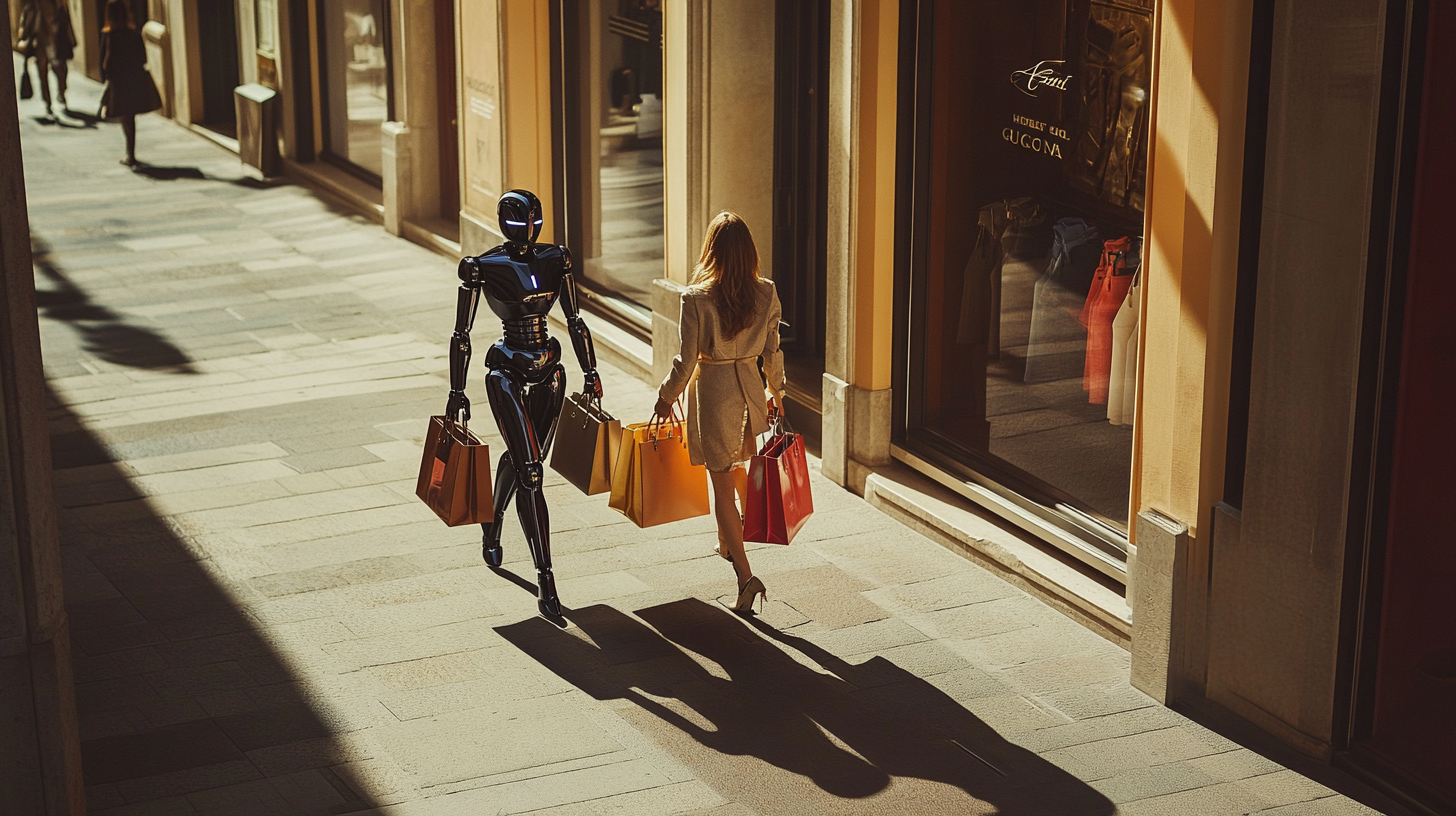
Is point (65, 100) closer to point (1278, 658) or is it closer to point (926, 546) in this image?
point (926, 546)

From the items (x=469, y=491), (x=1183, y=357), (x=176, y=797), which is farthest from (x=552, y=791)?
(x=1183, y=357)

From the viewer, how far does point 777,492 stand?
7395 mm

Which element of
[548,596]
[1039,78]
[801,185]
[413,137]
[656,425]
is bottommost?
[548,596]

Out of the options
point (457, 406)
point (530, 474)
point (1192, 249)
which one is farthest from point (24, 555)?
point (1192, 249)

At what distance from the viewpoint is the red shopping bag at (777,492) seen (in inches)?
291

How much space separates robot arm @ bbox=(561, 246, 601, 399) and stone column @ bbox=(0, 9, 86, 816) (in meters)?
2.62

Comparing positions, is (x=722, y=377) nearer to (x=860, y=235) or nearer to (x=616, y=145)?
(x=860, y=235)

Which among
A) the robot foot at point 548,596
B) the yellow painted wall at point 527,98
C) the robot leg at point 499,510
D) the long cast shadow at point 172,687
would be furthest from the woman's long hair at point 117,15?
the robot foot at point 548,596

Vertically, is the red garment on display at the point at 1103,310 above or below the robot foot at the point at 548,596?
above

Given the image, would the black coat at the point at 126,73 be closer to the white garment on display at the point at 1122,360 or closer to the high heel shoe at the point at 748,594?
the high heel shoe at the point at 748,594

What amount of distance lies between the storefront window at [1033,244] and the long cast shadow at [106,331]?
19.2 feet

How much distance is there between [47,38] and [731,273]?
67.4ft

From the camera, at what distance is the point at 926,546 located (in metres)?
8.53

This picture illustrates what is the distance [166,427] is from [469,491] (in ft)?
12.8
